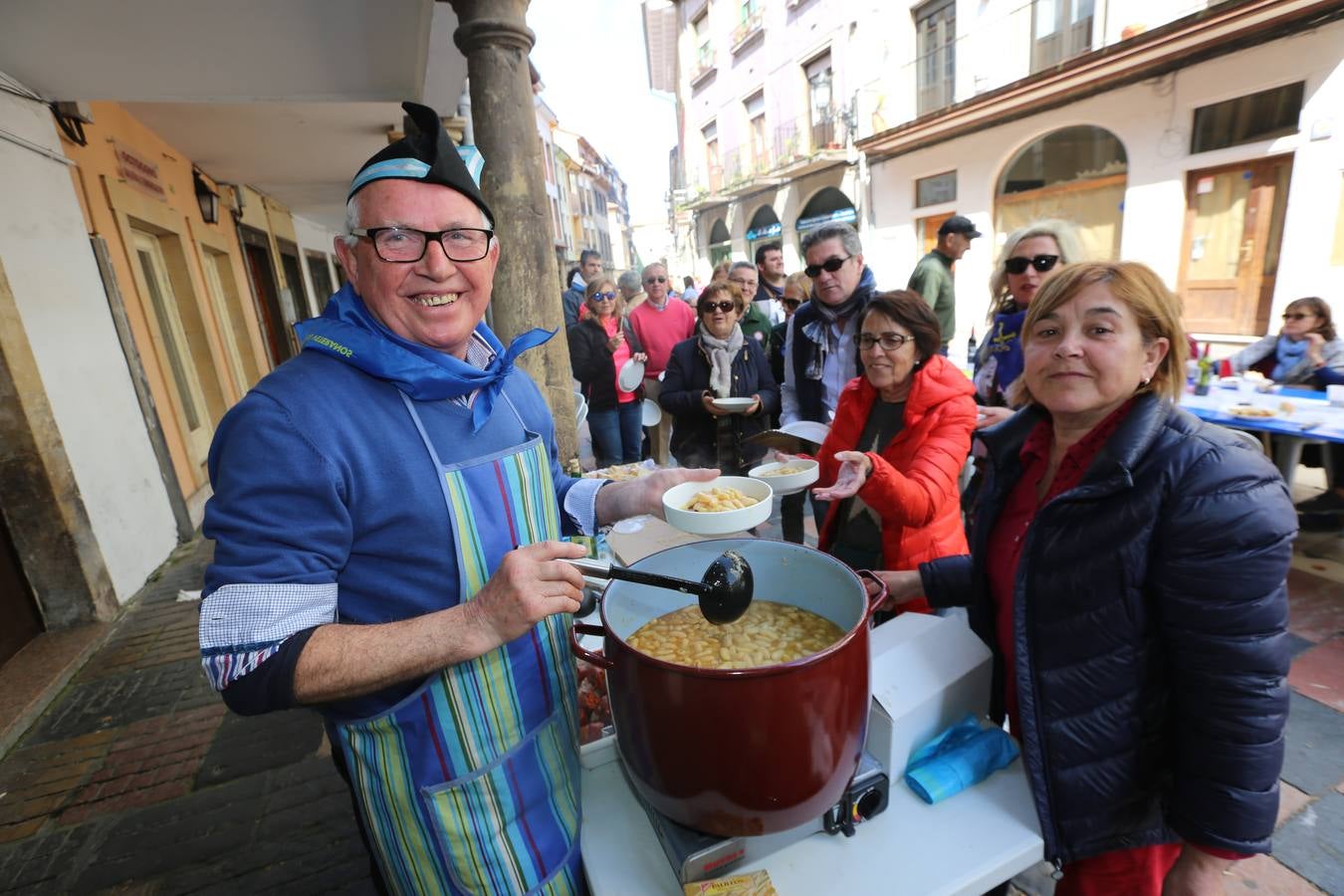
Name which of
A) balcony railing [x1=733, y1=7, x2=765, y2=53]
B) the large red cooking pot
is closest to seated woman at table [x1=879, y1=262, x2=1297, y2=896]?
the large red cooking pot

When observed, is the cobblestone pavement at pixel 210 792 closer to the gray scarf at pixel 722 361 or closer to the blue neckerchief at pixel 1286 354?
the blue neckerchief at pixel 1286 354

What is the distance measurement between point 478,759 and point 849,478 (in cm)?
145

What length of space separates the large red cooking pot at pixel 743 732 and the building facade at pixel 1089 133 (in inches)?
127

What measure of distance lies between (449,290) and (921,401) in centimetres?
174

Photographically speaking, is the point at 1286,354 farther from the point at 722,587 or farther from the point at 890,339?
the point at 722,587

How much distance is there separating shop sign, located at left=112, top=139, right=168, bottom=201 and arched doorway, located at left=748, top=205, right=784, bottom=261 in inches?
616

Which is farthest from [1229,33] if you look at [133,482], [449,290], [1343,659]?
[133,482]

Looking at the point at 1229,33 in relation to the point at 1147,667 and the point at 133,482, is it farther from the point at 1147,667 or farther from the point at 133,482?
the point at 133,482

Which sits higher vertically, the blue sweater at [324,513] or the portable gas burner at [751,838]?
the blue sweater at [324,513]

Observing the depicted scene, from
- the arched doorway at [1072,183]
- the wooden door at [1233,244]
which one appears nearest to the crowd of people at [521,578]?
the wooden door at [1233,244]

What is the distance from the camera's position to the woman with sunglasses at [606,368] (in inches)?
212

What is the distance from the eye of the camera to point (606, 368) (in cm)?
538

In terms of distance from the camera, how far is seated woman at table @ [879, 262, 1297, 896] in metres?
1.10

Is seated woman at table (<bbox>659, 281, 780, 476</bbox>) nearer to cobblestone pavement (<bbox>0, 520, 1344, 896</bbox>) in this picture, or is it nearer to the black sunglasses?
the black sunglasses
